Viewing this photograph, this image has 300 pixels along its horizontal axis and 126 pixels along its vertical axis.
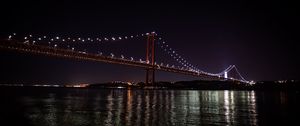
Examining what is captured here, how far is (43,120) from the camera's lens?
617 inches

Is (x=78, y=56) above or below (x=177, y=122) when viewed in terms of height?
above

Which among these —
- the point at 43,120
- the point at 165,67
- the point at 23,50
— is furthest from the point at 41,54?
the point at 43,120

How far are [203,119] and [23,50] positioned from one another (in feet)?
106

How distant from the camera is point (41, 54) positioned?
4616cm

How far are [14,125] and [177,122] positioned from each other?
6.59 meters

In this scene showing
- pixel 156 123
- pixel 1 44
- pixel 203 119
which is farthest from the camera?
pixel 1 44

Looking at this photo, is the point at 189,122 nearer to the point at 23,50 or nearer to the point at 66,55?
the point at 23,50

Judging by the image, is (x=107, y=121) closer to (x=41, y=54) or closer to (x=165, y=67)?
(x=41, y=54)

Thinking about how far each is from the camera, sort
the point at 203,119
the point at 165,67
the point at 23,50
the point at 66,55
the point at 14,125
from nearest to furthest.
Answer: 1. the point at 14,125
2. the point at 203,119
3. the point at 23,50
4. the point at 66,55
5. the point at 165,67

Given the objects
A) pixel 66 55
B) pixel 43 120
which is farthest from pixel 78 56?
pixel 43 120

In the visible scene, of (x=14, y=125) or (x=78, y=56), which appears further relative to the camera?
(x=78, y=56)

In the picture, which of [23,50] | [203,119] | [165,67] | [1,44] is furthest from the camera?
[165,67]

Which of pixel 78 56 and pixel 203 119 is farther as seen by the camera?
pixel 78 56

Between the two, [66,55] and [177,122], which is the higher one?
[66,55]
